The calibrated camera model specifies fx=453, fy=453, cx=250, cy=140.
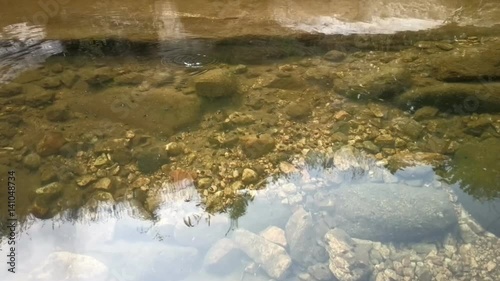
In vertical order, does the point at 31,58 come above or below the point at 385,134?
above

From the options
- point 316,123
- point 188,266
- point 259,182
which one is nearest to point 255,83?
point 316,123

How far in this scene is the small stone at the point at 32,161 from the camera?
10.1 ft

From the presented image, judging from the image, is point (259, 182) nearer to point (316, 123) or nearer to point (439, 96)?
point (316, 123)

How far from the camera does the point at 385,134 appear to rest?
10.7 ft

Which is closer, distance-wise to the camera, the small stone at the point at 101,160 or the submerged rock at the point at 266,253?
the submerged rock at the point at 266,253

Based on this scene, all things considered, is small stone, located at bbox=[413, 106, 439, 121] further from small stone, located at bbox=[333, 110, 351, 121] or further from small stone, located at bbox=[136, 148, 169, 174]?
small stone, located at bbox=[136, 148, 169, 174]

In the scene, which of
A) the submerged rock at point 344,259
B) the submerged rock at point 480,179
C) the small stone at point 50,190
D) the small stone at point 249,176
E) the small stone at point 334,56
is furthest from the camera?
the small stone at point 334,56

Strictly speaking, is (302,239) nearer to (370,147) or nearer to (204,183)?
(204,183)

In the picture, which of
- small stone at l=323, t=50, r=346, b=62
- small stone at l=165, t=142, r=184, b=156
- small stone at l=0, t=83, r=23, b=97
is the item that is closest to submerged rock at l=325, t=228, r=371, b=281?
small stone at l=165, t=142, r=184, b=156

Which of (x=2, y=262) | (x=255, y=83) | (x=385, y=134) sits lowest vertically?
(x=2, y=262)

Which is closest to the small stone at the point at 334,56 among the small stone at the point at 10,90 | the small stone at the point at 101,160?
the small stone at the point at 101,160

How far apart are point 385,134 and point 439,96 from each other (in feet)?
1.84

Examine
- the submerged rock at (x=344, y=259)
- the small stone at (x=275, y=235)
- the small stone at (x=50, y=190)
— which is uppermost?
the small stone at (x=50, y=190)

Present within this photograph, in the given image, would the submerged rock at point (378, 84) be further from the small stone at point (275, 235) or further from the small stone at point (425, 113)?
the small stone at point (275, 235)
